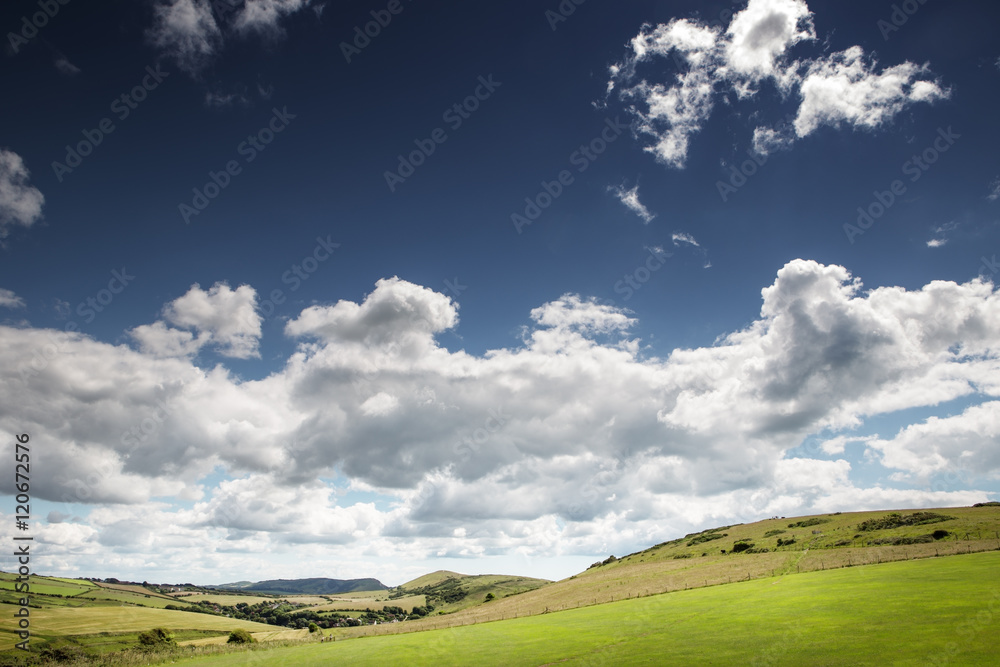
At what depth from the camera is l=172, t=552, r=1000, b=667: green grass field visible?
2027 cm

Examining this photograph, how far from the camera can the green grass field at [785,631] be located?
20.3 m

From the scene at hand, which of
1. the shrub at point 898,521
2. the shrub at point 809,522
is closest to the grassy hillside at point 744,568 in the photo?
the shrub at point 898,521

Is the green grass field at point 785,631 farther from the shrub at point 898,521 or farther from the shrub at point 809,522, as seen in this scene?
the shrub at point 809,522

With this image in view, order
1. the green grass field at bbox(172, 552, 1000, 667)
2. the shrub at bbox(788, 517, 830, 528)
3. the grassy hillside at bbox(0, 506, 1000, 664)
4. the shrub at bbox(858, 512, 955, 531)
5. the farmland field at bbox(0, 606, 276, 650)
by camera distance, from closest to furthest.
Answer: the green grass field at bbox(172, 552, 1000, 667) < the grassy hillside at bbox(0, 506, 1000, 664) < the shrub at bbox(858, 512, 955, 531) < the shrub at bbox(788, 517, 830, 528) < the farmland field at bbox(0, 606, 276, 650)

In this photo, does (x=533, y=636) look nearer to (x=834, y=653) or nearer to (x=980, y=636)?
(x=834, y=653)

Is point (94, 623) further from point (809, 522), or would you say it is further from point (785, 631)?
point (809, 522)

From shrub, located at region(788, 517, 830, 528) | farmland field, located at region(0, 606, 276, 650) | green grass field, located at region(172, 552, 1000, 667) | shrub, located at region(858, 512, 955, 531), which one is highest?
green grass field, located at region(172, 552, 1000, 667)

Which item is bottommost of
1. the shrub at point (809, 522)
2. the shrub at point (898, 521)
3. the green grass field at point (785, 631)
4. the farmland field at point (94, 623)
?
the farmland field at point (94, 623)

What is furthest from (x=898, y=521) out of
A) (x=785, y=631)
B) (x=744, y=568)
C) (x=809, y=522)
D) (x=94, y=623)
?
(x=94, y=623)

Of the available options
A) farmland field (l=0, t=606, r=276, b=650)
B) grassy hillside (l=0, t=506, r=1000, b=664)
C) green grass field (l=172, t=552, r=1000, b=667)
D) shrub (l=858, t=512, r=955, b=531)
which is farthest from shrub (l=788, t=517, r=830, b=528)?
farmland field (l=0, t=606, r=276, b=650)

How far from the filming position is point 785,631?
1021 inches

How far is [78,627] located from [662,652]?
7490 inches

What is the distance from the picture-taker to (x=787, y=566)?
66188 mm

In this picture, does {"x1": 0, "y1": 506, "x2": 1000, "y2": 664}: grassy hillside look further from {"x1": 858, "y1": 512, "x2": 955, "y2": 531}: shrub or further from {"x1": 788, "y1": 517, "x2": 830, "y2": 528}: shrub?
{"x1": 788, "y1": 517, "x2": 830, "y2": 528}: shrub
